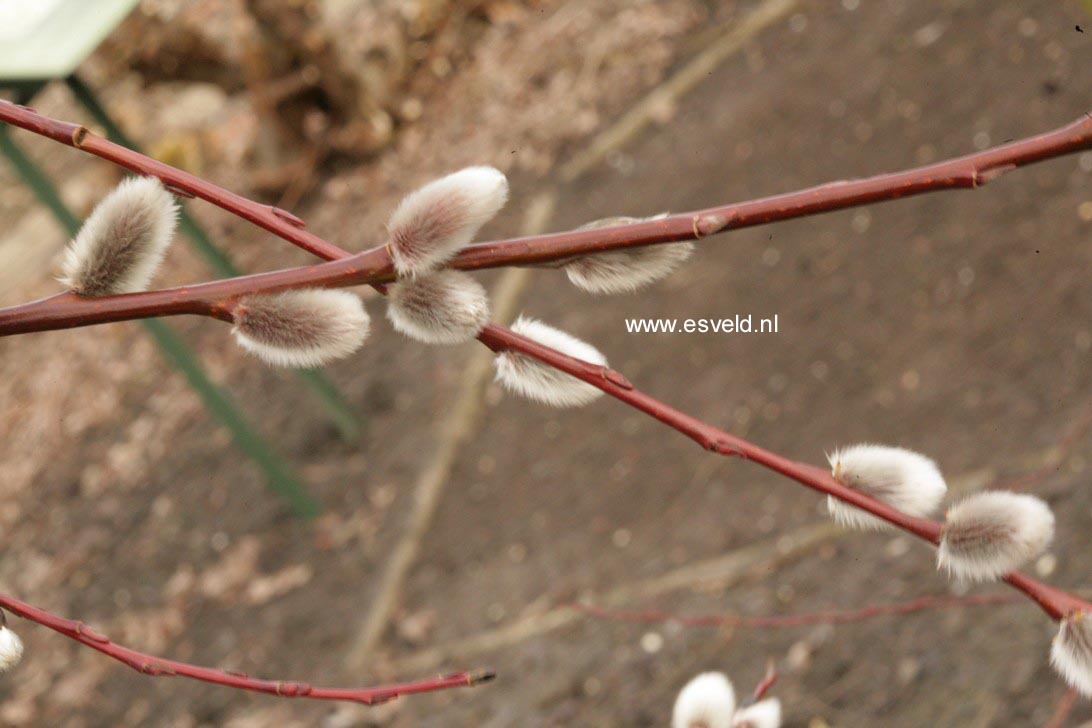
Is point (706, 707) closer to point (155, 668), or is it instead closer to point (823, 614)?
point (823, 614)

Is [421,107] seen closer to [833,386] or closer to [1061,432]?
[833,386]

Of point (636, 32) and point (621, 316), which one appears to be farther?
point (636, 32)

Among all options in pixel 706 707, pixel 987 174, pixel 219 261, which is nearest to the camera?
pixel 987 174

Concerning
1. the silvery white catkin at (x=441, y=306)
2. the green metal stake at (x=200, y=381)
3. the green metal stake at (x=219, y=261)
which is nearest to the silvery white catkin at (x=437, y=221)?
the silvery white catkin at (x=441, y=306)

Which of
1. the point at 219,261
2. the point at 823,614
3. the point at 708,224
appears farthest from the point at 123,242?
the point at 219,261

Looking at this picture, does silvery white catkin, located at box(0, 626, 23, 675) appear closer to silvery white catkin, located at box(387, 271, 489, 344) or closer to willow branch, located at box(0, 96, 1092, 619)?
willow branch, located at box(0, 96, 1092, 619)

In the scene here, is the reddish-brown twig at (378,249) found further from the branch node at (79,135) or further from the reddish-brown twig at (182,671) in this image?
the reddish-brown twig at (182,671)

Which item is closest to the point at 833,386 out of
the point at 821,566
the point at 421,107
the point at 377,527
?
the point at 821,566
